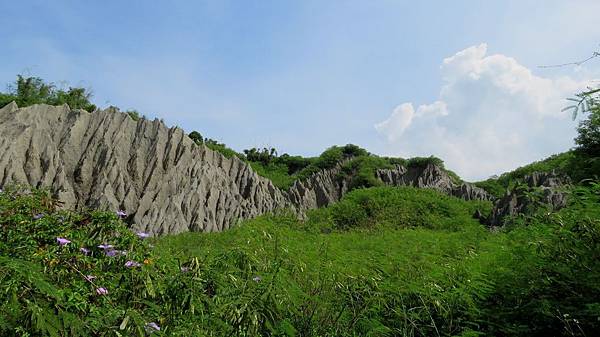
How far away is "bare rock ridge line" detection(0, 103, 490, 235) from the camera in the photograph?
801 inches

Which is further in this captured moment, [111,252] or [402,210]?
[402,210]

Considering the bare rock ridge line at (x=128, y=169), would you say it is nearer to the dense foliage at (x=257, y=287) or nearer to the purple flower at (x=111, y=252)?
the dense foliage at (x=257, y=287)

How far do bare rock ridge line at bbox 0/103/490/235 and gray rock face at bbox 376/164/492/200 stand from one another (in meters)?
14.3

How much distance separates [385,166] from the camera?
41.4 meters

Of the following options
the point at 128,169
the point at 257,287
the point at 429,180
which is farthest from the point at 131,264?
the point at 429,180

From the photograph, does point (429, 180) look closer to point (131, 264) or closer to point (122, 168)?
point (122, 168)

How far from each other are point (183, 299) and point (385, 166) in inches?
1524

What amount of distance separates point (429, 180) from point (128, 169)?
24070 millimetres

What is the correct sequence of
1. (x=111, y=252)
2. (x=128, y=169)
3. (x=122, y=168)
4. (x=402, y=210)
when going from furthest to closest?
(x=402, y=210) → (x=128, y=169) → (x=122, y=168) → (x=111, y=252)

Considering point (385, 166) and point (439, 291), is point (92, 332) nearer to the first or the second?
point (439, 291)

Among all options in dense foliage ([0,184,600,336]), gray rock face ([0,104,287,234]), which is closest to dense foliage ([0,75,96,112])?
gray rock face ([0,104,287,234])

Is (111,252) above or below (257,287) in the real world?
above

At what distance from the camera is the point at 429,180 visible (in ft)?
128

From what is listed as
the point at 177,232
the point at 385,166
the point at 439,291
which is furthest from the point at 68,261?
the point at 385,166
